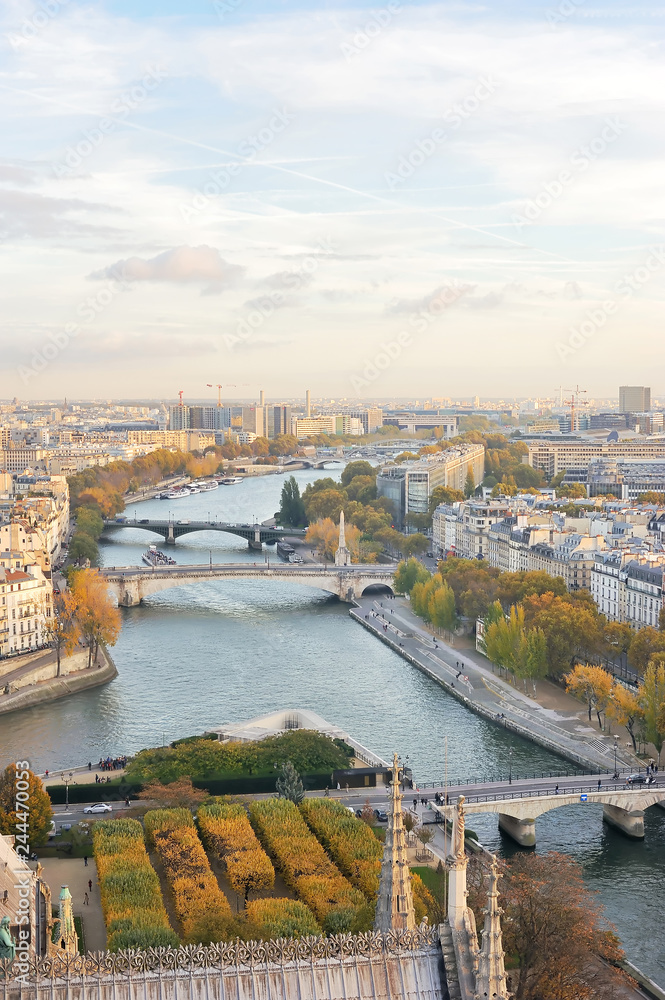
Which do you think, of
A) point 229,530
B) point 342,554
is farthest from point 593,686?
point 229,530

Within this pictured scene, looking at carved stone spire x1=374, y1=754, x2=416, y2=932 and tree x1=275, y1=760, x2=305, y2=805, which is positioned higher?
carved stone spire x1=374, y1=754, x2=416, y2=932

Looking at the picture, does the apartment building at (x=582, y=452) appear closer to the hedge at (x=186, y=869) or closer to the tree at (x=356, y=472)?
the tree at (x=356, y=472)

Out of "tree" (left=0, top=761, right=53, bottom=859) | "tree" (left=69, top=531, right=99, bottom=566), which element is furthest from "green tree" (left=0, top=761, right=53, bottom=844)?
"tree" (left=69, top=531, right=99, bottom=566)

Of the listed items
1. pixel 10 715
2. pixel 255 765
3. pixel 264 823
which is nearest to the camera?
pixel 264 823

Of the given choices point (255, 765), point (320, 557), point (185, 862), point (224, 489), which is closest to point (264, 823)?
point (185, 862)

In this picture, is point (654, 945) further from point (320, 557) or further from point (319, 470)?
point (319, 470)

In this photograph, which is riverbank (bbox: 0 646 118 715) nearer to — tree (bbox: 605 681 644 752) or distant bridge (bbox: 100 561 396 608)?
distant bridge (bbox: 100 561 396 608)
